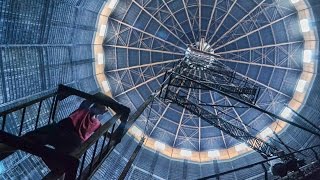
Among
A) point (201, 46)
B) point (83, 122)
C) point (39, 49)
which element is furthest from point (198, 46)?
point (83, 122)

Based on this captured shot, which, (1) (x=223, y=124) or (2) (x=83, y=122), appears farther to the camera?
(1) (x=223, y=124)

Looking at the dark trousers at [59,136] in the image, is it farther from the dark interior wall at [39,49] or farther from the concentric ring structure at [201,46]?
the concentric ring structure at [201,46]

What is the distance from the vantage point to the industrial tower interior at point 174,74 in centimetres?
1797

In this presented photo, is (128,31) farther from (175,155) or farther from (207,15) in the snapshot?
(175,155)

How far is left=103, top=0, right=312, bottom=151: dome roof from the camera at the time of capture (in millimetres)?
27203

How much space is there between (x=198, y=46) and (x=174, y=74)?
11355mm

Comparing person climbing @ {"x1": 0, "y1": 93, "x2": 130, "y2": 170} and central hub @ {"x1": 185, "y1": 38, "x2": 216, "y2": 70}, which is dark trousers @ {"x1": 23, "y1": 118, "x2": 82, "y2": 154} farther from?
central hub @ {"x1": 185, "y1": 38, "x2": 216, "y2": 70}

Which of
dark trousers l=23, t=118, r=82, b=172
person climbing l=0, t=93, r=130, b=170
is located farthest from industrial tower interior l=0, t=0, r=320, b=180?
dark trousers l=23, t=118, r=82, b=172

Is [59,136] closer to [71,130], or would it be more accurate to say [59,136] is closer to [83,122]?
[71,130]

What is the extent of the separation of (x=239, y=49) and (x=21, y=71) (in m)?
19.1

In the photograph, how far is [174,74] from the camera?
18016 millimetres

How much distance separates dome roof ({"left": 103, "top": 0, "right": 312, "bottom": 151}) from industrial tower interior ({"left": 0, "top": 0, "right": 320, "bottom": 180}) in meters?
0.10

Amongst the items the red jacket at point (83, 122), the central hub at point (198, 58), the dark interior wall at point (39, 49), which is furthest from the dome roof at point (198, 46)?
the red jacket at point (83, 122)

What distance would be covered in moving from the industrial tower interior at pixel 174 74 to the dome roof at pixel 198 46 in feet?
0.32
